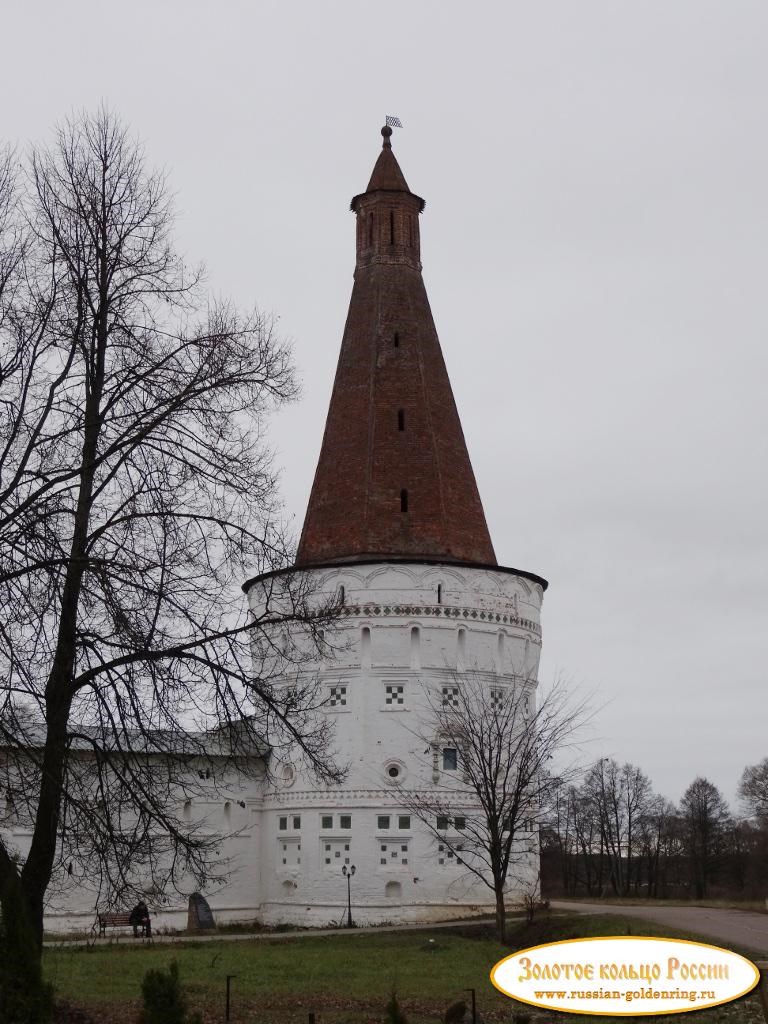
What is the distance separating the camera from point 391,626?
31.3 m

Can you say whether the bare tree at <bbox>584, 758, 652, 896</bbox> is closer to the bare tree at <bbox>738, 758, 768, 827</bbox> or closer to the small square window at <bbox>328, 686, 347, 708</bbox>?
the bare tree at <bbox>738, 758, 768, 827</bbox>

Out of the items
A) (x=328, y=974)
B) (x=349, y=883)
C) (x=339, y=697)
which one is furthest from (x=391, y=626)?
(x=328, y=974)

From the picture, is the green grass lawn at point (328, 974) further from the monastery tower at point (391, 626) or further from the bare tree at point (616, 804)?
the bare tree at point (616, 804)

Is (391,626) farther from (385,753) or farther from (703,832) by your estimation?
(703,832)

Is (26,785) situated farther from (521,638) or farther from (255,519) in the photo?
(521,638)

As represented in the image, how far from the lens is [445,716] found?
3058 cm

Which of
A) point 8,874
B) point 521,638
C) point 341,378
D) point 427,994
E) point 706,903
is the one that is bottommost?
point 706,903

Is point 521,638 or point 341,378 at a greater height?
point 341,378

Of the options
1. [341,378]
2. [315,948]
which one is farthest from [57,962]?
[341,378]

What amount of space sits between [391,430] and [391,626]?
5562 millimetres

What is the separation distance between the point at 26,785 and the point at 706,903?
28.6m

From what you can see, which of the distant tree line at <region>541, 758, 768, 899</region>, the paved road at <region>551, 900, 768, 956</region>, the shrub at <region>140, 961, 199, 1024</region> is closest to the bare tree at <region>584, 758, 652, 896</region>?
the distant tree line at <region>541, 758, 768, 899</region>

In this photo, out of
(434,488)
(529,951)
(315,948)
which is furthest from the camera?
(434,488)

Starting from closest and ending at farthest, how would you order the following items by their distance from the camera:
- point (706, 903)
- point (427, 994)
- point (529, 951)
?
point (529, 951), point (427, 994), point (706, 903)
